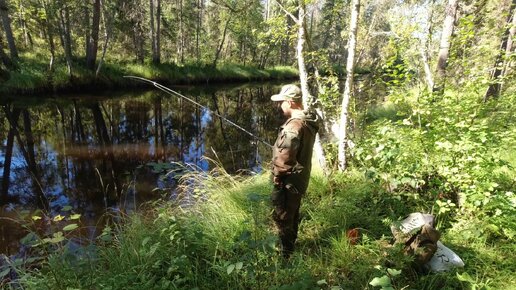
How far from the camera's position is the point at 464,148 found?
3592mm

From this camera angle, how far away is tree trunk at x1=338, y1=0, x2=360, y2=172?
4.69 metres

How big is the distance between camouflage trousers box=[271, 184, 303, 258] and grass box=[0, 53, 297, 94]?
55.9 feet

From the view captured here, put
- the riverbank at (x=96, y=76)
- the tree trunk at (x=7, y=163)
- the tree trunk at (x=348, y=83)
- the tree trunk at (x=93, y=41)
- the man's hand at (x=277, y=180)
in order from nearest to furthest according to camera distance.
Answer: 1. the man's hand at (x=277, y=180)
2. the tree trunk at (x=348, y=83)
3. the tree trunk at (x=7, y=163)
4. the riverbank at (x=96, y=76)
5. the tree trunk at (x=93, y=41)

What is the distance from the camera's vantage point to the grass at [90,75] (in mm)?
16188

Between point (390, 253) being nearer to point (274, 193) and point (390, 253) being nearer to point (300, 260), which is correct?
point (300, 260)

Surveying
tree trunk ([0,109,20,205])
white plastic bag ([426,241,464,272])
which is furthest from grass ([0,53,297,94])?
white plastic bag ([426,241,464,272])

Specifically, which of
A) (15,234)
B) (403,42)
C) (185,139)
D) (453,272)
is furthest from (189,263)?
(185,139)

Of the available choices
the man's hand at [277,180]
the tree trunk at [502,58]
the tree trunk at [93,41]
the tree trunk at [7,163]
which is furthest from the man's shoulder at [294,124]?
the tree trunk at [93,41]

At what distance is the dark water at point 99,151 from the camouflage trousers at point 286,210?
7.35ft

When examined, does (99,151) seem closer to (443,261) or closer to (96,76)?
(443,261)

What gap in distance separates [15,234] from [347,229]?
189 inches

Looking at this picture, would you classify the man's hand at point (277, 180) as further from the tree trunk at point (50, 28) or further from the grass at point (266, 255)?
the tree trunk at point (50, 28)

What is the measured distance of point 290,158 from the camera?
3326mm

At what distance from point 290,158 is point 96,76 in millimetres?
A: 19143
